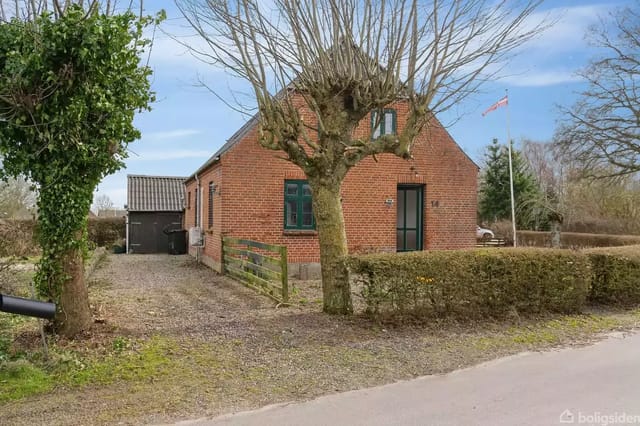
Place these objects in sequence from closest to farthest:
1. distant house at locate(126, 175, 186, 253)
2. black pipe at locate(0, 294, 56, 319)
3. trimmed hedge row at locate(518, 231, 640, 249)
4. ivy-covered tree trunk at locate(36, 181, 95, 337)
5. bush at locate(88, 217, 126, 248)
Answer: black pipe at locate(0, 294, 56, 319) < ivy-covered tree trunk at locate(36, 181, 95, 337) < trimmed hedge row at locate(518, 231, 640, 249) < distant house at locate(126, 175, 186, 253) < bush at locate(88, 217, 126, 248)

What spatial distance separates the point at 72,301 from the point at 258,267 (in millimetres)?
4834

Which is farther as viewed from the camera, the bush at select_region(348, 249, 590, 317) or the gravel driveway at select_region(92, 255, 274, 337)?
the bush at select_region(348, 249, 590, 317)

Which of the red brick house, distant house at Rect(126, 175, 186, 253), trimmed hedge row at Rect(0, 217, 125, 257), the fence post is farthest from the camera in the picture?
distant house at Rect(126, 175, 186, 253)

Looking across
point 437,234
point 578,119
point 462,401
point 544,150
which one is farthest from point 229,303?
point 544,150

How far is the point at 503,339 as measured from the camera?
285 inches

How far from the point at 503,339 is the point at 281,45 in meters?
5.83

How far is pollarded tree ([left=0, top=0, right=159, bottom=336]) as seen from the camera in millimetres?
5730

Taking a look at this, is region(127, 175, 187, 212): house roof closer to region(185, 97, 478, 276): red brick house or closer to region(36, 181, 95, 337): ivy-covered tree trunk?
region(185, 97, 478, 276): red brick house

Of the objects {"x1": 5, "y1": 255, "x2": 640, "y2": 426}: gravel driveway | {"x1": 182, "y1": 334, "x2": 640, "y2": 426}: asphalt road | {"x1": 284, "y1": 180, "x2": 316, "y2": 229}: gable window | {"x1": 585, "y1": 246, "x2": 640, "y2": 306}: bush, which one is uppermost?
{"x1": 284, "y1": 180, "x2": 316, "y2": 229}: gable window

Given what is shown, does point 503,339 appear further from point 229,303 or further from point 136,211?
point 136,211

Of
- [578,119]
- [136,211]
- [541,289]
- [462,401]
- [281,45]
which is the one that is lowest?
[462,401]

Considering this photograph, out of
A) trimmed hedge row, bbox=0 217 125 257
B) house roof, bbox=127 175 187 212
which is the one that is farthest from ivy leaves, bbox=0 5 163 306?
house roof, bbox=127 175 187 212

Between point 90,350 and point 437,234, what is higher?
point 437,234

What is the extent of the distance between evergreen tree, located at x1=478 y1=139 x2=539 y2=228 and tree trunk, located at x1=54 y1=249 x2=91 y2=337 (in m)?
30.1
